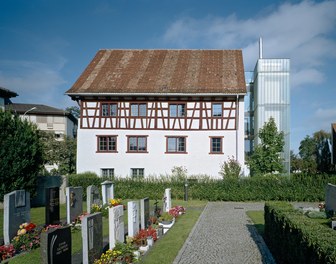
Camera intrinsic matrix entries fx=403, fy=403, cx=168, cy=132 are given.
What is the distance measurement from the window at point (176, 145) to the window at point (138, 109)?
333 centimetres

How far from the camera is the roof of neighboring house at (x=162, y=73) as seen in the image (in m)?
35.9

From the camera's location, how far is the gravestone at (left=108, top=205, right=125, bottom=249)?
39.4ft

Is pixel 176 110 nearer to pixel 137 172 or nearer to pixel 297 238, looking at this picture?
pixel 137 172

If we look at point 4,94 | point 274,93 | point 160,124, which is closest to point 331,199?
point 160,124

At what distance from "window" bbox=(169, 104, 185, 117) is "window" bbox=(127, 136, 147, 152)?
3.30 m

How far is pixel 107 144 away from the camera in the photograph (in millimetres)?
36375

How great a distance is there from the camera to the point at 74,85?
122 ft

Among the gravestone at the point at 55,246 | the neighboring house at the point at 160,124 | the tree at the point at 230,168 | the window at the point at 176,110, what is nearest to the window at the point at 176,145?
the neighboring house at the point at 160,124

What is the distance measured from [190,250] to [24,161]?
1509 cm

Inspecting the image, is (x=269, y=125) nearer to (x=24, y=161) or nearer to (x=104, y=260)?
(x=24, y=161)

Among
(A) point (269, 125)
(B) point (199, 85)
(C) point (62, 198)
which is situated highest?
(B) point (199, 85)

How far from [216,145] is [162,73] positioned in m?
8.71

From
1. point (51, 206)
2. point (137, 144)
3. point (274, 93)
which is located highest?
point (274, 93)

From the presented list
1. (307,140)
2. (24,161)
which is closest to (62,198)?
(24,161)
